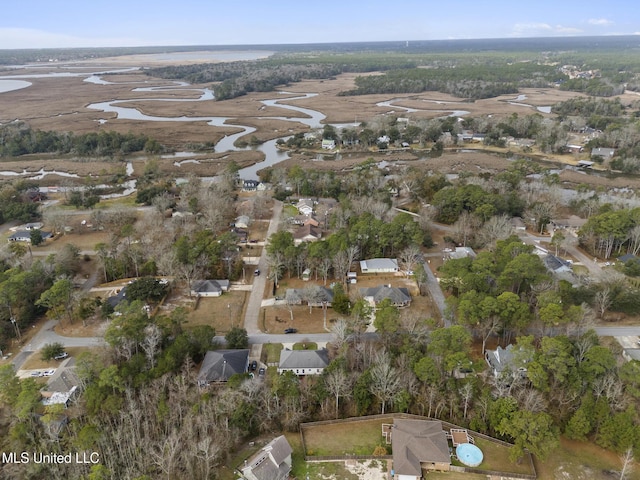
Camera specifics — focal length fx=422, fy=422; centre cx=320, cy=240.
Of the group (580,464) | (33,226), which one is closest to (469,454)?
(580,464)

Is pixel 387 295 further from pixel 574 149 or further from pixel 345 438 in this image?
pixel 574 149

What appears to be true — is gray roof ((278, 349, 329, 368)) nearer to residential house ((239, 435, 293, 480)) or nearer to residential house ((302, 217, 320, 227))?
residential house ((239, 435, 293, 480))

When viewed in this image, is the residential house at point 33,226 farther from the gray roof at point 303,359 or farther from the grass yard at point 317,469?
the grass yard at point 317,469

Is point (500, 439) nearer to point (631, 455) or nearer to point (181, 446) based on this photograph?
point (631, 455)

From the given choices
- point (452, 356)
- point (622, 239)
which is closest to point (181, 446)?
point (452, 356)

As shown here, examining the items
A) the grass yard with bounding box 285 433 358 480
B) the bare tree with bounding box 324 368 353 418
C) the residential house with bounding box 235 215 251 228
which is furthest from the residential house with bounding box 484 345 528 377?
the residential house with bounding box 235 215 251 228

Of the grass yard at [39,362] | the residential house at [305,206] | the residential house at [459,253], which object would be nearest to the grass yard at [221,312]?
the grass yard at [39,362]
